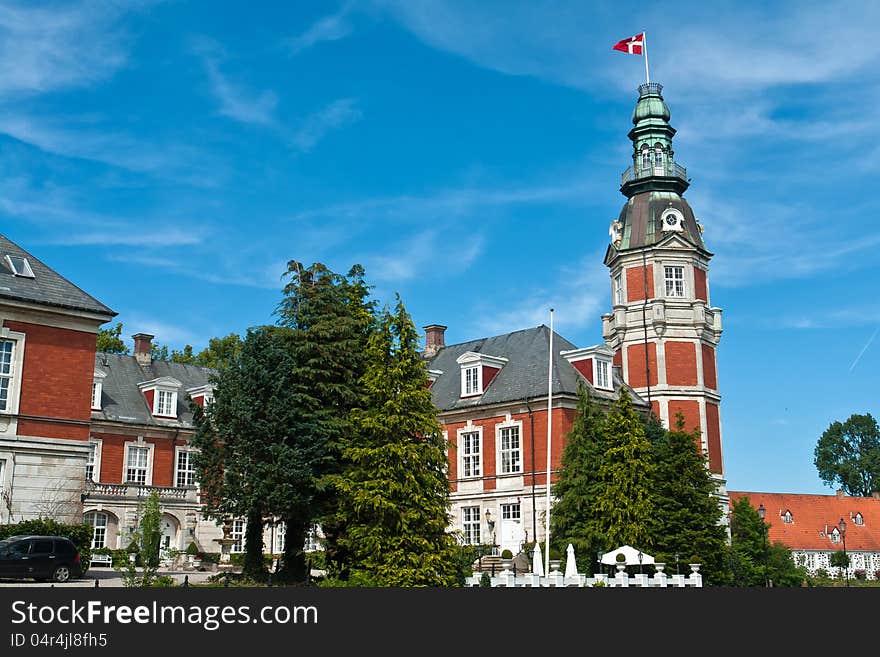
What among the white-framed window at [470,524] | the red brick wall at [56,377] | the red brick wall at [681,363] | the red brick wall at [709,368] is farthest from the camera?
the red brick wall at [709,368]

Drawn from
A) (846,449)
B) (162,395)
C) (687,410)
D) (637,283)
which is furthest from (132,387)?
(846,449)

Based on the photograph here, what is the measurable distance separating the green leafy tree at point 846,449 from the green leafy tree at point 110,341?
74571 mm

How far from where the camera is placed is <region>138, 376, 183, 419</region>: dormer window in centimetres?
5028

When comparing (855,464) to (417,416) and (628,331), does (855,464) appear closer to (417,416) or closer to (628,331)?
(628,331)

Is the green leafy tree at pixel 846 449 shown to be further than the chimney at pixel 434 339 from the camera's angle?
Yes

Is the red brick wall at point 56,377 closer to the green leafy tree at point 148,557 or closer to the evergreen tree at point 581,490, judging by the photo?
the green leafy tree at point 148,557

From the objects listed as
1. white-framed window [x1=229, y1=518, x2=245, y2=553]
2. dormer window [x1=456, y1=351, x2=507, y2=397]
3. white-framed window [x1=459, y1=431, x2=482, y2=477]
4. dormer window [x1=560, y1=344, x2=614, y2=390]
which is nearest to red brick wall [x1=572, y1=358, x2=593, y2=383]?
dormer window [x1=560, y1=344, x2=614, y2=390]

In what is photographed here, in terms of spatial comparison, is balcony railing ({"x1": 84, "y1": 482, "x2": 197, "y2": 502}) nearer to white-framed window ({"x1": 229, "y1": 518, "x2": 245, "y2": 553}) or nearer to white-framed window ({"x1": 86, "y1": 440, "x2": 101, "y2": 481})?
white-framed window ({"x1": 86, "y1": 440, "x2": 101, "y2": 481})

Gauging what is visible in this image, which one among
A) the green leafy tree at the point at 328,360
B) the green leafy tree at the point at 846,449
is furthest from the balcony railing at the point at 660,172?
the green leafy tree at the point at 846,449

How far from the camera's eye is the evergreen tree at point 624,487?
110 ft

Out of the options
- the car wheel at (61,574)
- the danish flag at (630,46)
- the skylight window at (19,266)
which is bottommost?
the car wheel at (61,574)

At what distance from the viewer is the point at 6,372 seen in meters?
30.0

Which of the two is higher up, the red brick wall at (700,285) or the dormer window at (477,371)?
the red brick wall at (700,285)

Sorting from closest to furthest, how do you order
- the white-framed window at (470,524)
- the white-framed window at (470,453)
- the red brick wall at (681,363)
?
1. the white-framed window at (470,524)
2. the white-framed window at (470,453)
3. the red brick wall at (681,363)
